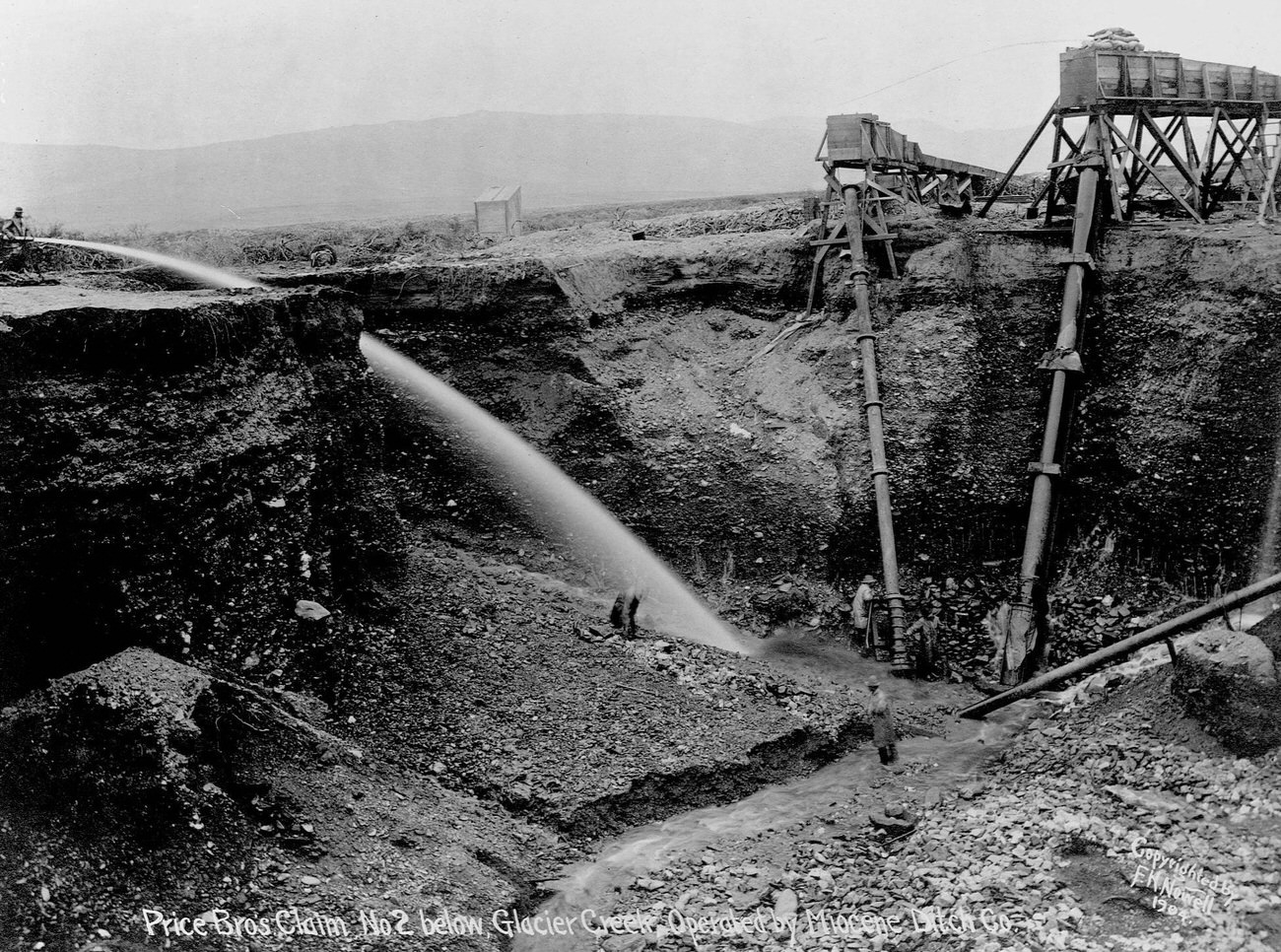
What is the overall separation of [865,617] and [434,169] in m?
31.3

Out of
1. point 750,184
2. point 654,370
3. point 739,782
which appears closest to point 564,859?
point 739,782

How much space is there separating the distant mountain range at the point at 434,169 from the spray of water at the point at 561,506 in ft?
60.7

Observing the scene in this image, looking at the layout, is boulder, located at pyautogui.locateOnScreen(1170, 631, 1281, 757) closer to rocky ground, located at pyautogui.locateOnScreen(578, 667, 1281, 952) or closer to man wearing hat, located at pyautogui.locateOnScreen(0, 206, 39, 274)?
rocky ground, located at pyautogui.locateOnScreen(578, 667, 1281, 952)

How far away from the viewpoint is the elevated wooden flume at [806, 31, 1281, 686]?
1494 centimetres

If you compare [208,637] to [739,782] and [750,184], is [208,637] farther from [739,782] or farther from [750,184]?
[750,184]

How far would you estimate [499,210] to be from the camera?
26078mm

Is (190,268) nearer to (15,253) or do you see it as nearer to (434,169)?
(15,253)

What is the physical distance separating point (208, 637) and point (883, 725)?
813 cm

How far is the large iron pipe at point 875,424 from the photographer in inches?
578

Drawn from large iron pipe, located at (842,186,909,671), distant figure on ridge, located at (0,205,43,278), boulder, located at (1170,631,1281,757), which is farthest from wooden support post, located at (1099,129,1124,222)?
distant figure on ridge, located at (0,205,43,278)

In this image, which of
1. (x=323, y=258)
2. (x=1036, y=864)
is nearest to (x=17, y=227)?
(x=323, y=258)

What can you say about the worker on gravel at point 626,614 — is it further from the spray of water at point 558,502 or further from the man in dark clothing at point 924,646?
the man in dark clothing at point 924,646

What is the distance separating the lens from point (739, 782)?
11656mm

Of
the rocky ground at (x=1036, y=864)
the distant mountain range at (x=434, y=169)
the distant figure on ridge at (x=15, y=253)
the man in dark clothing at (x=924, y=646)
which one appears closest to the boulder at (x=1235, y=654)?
the rocky ground at (x=1036, y=864)
